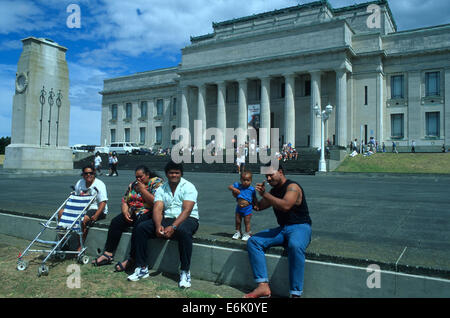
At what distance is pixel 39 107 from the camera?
766 inches

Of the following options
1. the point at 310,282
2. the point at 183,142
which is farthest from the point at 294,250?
the point at 183,142

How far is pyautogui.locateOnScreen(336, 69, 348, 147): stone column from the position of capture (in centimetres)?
3775

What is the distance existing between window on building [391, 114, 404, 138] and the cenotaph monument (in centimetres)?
3339

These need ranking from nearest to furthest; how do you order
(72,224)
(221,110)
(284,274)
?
(284,274) → (72,224) → (221,110)

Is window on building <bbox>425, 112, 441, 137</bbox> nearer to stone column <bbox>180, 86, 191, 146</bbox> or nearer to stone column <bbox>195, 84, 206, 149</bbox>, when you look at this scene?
stone column <bbox>195, 84, 206, 149</bbox>

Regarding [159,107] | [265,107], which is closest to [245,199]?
[265,107]

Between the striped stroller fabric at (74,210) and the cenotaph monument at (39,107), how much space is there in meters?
15.7

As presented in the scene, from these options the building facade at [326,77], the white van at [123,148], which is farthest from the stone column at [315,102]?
the white van at [123,148]

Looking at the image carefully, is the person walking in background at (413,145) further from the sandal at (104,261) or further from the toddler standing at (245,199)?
the sandal at (104,261)

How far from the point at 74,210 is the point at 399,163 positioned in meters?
25.0

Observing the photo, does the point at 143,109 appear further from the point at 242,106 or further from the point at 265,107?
the point at 265,107

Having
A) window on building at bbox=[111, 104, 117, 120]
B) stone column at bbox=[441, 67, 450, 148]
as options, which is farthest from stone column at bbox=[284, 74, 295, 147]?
window on building at bbox=[111, 104, 117, 120]

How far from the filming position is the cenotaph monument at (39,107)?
19094mm
